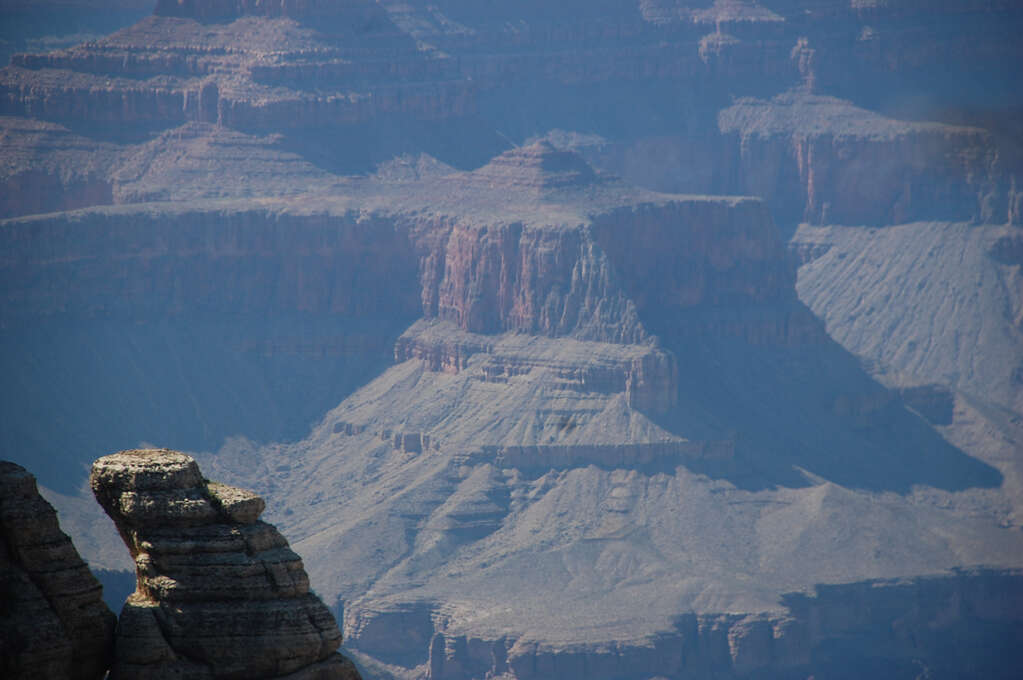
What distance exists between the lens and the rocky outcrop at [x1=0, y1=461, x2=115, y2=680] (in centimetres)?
2903

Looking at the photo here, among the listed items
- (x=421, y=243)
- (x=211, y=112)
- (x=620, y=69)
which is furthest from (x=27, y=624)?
(x=620, y=69)

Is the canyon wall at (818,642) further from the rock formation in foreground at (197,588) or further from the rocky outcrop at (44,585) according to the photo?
the rocky outcrop at (44,585)

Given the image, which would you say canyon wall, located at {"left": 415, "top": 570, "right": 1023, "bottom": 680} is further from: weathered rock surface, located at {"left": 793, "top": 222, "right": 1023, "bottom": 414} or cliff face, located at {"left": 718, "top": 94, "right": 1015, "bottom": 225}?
cliff face, located at {"left": 718, "top": 94, "right": 1015, "bottom": 225}

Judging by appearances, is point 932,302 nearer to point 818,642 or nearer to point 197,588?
point 818,642

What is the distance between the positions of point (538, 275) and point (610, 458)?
888 centimetres

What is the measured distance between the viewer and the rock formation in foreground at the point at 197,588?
2962 centimetres

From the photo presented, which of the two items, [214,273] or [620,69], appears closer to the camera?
[214,273]

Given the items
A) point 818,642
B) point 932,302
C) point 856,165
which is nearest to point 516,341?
point 818,642

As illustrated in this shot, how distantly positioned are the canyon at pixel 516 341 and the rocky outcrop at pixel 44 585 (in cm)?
5536

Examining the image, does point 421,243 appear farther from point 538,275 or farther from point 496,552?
point 496,552

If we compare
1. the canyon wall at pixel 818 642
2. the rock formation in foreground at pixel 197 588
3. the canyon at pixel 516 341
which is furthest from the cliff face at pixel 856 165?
the rock formation in foreground at pixel 197 588

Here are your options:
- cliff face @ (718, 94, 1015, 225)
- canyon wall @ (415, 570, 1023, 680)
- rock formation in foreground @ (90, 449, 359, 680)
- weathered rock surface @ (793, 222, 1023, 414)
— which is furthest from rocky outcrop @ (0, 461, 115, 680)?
cliff face @ (718, 94, 1015, 225)

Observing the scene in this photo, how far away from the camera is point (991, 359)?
132m

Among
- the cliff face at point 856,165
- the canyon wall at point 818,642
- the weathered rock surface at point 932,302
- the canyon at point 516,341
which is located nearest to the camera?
the canyon wall at point 818,642
